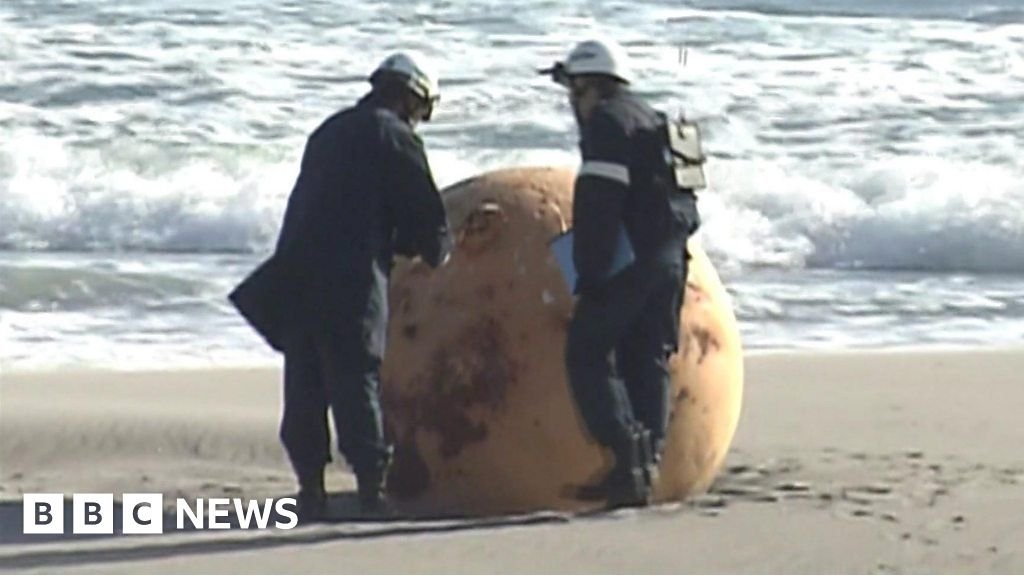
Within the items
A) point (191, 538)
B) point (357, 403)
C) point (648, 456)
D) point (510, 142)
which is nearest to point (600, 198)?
point (648, 456)

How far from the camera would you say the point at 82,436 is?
9.56m

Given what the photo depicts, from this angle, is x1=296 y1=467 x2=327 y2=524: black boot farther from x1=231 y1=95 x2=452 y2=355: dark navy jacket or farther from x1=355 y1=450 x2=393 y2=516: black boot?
x1=231 y1=95 x2=452 y2=355: dark navy jacket

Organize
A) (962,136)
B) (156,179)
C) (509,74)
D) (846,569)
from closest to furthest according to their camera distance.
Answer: (846,569)
(156,179)
(962,136)
(509,74)

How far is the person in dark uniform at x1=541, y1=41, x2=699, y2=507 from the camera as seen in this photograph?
7754 millimetres

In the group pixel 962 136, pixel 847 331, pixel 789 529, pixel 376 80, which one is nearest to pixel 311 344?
pixel 376 80

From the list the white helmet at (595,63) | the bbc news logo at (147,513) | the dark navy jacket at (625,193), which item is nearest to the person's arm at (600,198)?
the dark navy jacket at (625,193)

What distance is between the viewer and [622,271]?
7.78 metres

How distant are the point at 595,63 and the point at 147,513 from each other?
197 cm

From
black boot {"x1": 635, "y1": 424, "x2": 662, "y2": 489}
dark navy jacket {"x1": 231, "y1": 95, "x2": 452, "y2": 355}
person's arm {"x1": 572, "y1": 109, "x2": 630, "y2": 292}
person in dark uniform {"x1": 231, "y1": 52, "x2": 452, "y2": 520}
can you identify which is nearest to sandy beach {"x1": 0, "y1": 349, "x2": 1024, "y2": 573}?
black boot {"x1": 635, "y1": 424, "x2": 662, "y2": 489}

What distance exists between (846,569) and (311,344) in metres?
1.71

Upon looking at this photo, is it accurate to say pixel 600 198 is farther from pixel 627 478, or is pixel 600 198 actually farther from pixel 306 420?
pixel 306 420

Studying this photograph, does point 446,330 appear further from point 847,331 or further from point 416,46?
point 416,46

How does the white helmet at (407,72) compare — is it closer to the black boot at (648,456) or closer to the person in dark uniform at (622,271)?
the person in dark uniform at (622,271)

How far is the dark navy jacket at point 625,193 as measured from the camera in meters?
7.73
